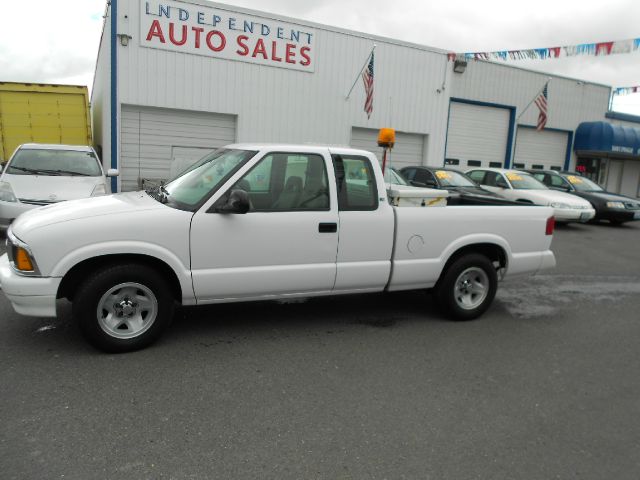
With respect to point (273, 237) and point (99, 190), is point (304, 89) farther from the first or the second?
point (273, 237)

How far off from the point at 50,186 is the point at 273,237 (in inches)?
213

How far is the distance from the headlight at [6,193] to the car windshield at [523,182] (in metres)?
11.6

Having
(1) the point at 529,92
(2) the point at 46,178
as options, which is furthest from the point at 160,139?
(1) the point at 529,92

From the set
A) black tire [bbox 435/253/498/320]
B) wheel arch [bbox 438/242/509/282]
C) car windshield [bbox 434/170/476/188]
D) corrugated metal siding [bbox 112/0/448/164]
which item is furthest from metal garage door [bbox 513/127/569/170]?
black tire [bbox 435/253/498/320]

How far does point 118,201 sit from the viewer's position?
4488 millimetres

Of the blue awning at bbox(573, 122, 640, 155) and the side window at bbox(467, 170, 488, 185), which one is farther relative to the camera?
the blue awning at bbox(573, 122, 640, 155)

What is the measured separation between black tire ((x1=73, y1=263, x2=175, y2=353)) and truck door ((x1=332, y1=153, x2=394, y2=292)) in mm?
1593

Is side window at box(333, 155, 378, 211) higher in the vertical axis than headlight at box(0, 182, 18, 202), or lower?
higher

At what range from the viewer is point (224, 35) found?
14.6 meters

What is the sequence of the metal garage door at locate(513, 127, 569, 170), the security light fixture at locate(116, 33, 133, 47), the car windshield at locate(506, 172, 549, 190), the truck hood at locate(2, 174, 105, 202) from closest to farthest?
the truck hood at locate(2, 174, 105, 202), the security light fixture at locate(116, 33, 133, 47), the car windshield at locate(506, 172, 549, 190), the metal garage door at locate(513, 127, 569, 170)

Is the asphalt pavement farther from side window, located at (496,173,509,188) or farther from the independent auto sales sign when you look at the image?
the independent auto sales sign

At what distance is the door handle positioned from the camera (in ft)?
15.2

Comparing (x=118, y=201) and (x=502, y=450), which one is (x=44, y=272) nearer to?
(x=118, y=201)

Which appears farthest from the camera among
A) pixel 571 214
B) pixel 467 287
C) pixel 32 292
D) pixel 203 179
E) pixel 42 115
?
pixel 42 115
